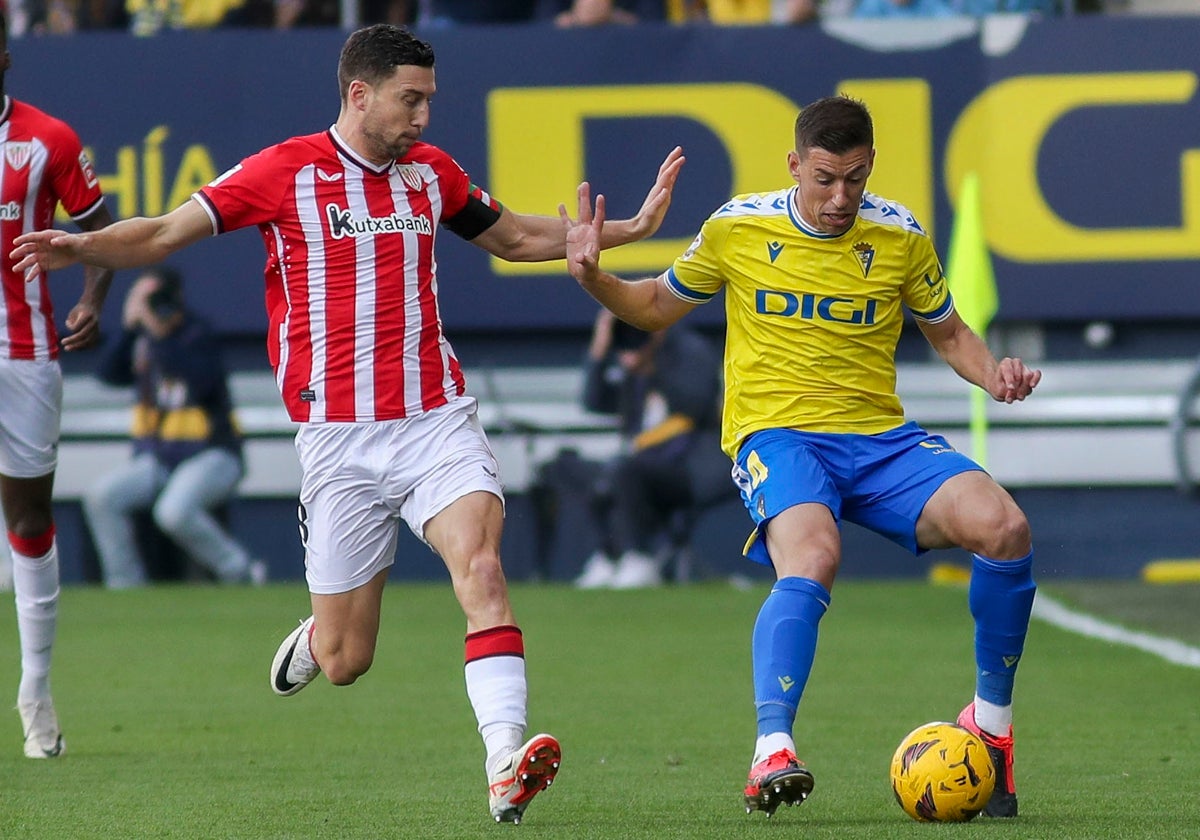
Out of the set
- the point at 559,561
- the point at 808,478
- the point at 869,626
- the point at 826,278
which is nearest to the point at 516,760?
the point at 808,478

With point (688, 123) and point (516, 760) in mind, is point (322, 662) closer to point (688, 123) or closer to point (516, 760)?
point (516, 760)

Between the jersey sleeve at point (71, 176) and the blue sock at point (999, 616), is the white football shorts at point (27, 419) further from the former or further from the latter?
the blue sock at point (999, 616)

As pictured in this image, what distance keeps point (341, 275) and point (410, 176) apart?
385 millimetres

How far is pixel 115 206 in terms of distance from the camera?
14.6 meters

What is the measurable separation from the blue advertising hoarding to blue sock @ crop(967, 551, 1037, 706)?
8.69 m

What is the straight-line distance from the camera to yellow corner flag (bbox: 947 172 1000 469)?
13.9 meters

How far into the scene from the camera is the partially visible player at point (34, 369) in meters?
7.08

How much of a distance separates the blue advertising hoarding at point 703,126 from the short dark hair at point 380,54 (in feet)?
27.9

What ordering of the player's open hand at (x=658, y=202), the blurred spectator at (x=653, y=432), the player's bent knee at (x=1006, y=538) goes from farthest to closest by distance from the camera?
the blurred spectator at (x=653, y=432), the player's open hand at (x=658, y=202), the player's bent knee at (x=1006, y=538)

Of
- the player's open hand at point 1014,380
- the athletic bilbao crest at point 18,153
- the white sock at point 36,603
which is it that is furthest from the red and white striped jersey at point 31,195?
the player's open hand at point 1014,380

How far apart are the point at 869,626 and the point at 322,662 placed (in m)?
5.72

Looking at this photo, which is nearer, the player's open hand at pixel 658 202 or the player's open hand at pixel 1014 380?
the player's open hand at pixel 1014 380

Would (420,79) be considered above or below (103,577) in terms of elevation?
above

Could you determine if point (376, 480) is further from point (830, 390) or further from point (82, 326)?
→ point (82, 326)
